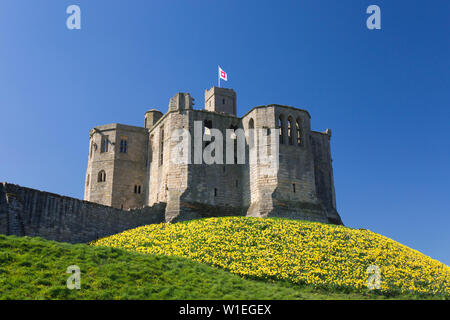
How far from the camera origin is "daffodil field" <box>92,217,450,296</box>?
25672 millimetres

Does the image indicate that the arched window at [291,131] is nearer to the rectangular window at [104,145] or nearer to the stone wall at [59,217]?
the stone wall at [59,217]

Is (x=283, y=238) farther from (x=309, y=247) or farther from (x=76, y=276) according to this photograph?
(x=76, y=276)

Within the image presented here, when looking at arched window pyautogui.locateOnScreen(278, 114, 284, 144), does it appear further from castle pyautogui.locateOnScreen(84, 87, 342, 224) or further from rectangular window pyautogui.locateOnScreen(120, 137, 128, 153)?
rectangular window pyautogui.locateOnScreen(120, 137, 128, 153)

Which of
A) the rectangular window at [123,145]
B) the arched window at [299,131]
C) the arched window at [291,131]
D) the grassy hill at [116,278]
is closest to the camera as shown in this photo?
the grassy hill at [116,278]

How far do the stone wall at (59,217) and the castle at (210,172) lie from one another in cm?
416

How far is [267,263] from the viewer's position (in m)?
26.8

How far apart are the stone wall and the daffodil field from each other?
2.18 metres

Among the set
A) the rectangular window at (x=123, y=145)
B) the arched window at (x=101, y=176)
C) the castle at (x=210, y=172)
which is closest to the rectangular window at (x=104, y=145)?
the castle at (x=210, y=172)

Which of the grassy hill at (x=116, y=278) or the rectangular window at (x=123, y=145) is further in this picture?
the rectangular window at (x=123, y=145)

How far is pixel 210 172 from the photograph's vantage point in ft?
145

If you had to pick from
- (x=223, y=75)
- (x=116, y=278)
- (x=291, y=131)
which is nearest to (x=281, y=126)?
(x=291, y=131)

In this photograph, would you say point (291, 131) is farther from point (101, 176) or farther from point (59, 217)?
point (59, 217)

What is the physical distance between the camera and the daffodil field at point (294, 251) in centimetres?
2567

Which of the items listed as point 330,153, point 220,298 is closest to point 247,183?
point 330,153
